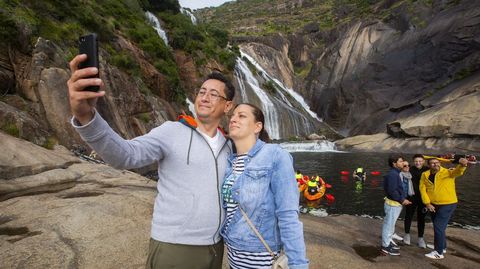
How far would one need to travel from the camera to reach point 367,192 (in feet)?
49.9

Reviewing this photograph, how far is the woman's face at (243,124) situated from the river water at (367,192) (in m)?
11.0

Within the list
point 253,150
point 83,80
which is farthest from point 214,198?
point 83,80

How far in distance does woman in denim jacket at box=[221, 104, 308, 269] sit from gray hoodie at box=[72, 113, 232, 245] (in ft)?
0.38

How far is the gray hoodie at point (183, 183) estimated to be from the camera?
2014 millimetres

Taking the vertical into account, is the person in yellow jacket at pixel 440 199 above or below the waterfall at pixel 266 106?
below

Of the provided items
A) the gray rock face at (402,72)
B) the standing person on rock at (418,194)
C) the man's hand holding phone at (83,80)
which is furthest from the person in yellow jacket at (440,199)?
the gray rock face at (402,72)

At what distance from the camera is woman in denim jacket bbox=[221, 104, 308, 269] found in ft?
6.98

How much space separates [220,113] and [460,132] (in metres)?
31.9

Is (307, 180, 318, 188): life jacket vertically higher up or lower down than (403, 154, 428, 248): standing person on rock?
lower down

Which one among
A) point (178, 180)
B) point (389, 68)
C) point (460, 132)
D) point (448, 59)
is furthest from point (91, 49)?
point (389, 68)

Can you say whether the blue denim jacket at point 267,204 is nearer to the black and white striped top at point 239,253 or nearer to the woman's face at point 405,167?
the black and white striped top at point 239,253

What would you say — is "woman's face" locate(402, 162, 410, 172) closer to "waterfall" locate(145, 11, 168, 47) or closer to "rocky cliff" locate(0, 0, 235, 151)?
"rocky cliff" locate(0, 0, 235, 151)

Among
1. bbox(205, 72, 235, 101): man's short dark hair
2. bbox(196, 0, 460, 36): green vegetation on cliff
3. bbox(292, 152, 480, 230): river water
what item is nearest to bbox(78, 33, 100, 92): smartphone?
bbox(205, 72, 235, 101): man's short dark hair

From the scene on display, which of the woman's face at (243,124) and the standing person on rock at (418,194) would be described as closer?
the woman's face at (243,124)
